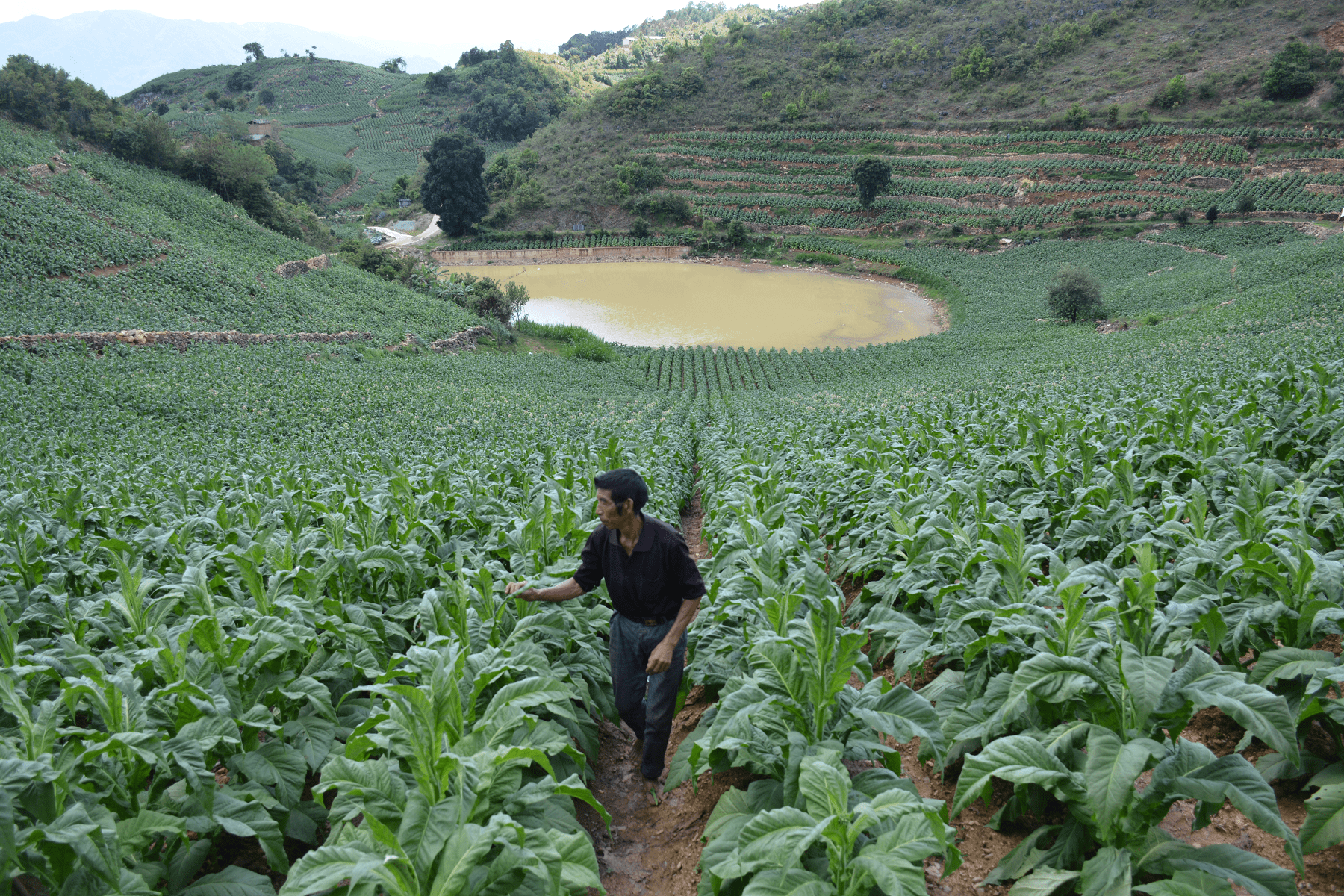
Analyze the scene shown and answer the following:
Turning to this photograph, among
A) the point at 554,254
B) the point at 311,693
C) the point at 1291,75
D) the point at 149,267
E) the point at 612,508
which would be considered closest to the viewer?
the point at 311,693

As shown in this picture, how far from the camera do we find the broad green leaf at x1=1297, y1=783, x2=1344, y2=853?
2410 millimetres

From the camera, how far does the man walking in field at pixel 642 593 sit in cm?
406

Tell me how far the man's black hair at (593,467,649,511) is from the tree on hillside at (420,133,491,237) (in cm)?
7126

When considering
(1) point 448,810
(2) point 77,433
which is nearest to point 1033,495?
(1) point 448,810

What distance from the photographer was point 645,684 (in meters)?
4.50

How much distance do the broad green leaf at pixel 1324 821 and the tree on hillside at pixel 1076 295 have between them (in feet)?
125

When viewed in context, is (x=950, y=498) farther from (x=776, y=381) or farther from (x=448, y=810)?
(x=776, y=381)

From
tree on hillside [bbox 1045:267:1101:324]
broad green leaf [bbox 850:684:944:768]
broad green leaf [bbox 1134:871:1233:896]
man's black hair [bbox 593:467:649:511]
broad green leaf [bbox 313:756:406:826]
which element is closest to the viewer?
broad green leaf [bbox 1134:871:1233:896]

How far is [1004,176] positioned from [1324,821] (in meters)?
71.1

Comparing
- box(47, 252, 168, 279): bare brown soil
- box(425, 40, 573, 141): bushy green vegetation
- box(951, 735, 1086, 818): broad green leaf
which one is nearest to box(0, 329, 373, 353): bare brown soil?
box(47, 252, 168, 279): bare brown soil

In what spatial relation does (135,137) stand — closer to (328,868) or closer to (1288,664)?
(328,868)

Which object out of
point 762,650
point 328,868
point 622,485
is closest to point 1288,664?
Answer: point 762,650

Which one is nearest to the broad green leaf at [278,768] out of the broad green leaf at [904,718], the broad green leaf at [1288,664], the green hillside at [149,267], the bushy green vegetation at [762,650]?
the bushy green vegetation at [762,650]

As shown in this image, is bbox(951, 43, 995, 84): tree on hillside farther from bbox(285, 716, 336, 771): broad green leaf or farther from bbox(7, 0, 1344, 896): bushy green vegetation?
bbox(285, 716, 336, 771): broad green leaf
